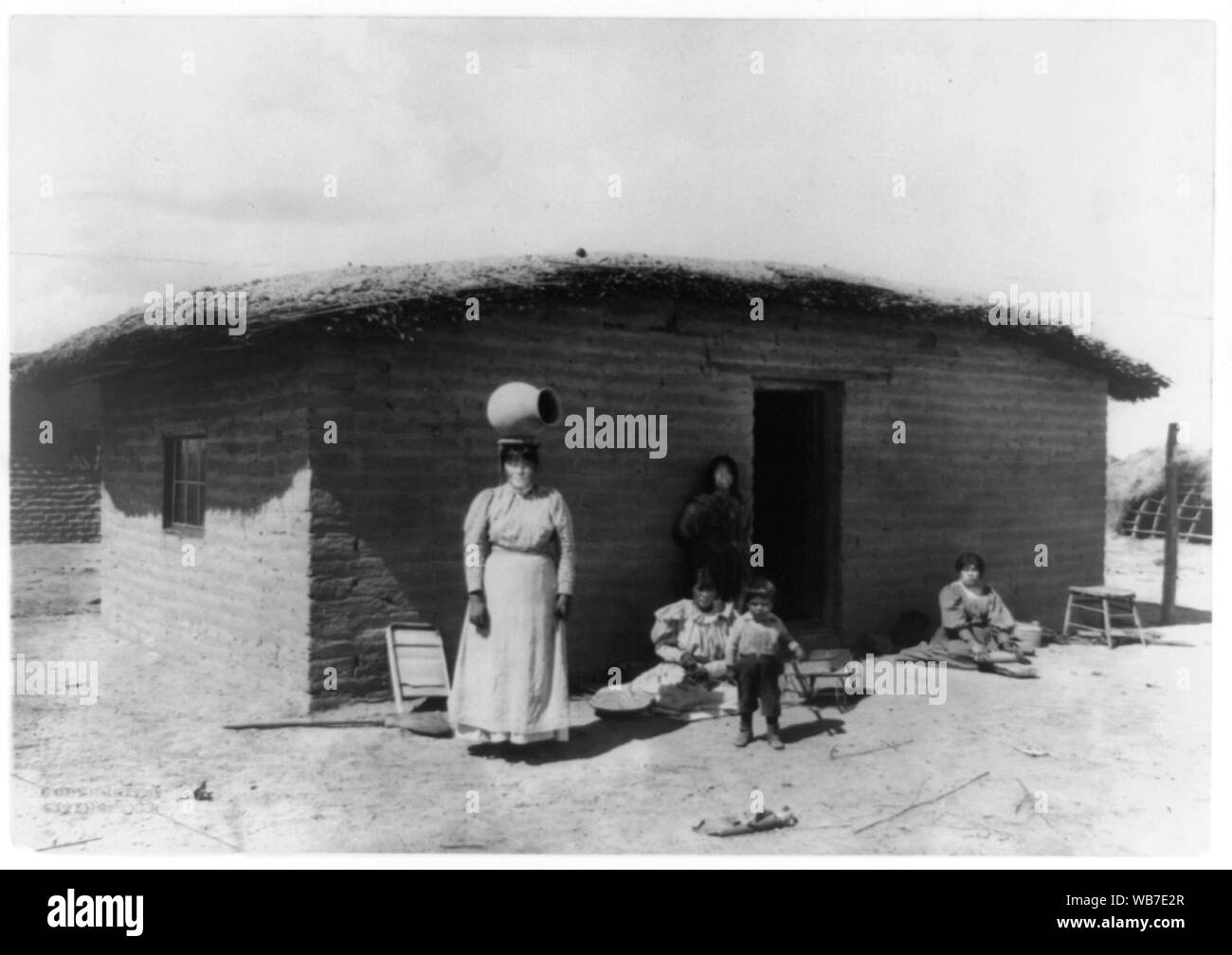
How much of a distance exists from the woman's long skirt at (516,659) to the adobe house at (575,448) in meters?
1.13

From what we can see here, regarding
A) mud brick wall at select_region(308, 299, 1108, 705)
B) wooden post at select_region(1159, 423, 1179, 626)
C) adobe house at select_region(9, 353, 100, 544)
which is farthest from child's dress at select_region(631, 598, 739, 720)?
adobe house at select_region(9, 353, 100, 544)

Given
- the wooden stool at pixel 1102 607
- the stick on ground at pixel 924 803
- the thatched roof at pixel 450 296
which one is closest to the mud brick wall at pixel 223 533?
the thatched roof at pixel 450 296

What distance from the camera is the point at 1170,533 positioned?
34.8ft

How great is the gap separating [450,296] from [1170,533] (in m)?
8.07

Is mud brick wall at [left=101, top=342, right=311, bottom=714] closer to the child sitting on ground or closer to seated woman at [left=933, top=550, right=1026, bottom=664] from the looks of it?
the child sitting on ground

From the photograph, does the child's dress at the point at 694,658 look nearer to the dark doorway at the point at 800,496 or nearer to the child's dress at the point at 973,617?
the dark doorway at the point at 800,496

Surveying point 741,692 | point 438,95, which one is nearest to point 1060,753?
point 741,692

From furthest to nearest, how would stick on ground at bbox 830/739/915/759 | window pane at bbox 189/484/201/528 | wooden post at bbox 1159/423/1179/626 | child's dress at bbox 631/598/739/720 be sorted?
wooden post at bbox 1159/423/1179/626
window pane at bbox 189/484/201/528
child's dress at bbox 631/598/739/720
stick on ground at bbox 830/739/915/759

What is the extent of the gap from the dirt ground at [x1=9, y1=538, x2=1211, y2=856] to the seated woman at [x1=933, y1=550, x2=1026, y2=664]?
67 centimetres

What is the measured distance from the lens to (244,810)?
530cm

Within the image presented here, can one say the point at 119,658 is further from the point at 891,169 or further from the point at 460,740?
the point at 891,169

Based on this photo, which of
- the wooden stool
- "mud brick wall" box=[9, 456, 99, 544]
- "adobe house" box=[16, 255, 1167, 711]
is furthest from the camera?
"mud brick wall" box=[9, 456, 99, 544]

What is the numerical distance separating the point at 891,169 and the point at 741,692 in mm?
4101

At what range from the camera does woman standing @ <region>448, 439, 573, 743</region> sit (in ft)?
19.1
